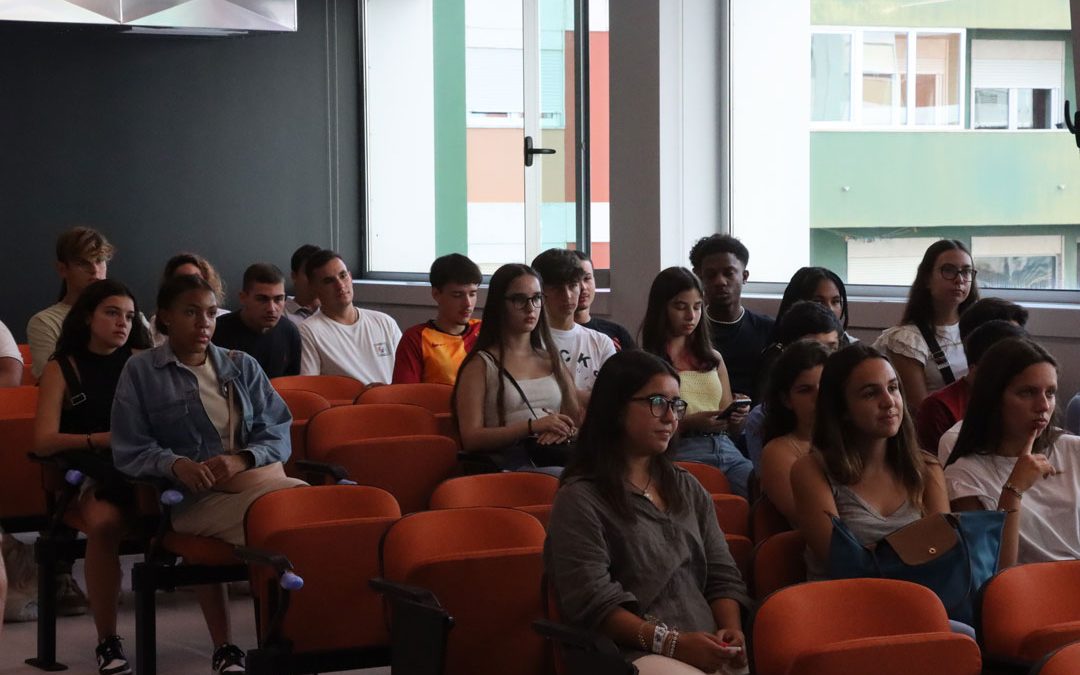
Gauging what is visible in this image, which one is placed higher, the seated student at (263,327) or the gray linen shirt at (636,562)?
the seated student at (263,327)

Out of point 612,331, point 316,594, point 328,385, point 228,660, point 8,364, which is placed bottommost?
point 228,660

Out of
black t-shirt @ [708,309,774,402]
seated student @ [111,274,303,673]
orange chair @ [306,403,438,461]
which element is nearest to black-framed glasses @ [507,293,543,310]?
orange chair @ [306,403,438,461]

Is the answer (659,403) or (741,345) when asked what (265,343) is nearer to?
(741,345)

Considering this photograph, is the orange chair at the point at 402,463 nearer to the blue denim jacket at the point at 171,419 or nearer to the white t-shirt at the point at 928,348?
the blue denim jacket at the point at 171,419

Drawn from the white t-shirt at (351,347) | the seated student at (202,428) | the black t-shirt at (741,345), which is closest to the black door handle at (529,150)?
the white t-shirt at (351,347)

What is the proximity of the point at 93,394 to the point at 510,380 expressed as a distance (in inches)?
57.6

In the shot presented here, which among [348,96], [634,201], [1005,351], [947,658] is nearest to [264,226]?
[348,96]

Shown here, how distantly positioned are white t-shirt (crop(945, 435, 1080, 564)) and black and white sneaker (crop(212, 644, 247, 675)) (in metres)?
2.28

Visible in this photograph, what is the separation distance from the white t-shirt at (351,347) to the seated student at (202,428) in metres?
1.93

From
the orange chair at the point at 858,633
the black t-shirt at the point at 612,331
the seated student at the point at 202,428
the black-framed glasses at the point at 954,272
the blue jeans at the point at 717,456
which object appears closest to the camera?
the orange chair at the point at 858,633

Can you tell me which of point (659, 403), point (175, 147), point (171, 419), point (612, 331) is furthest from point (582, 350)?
point (175, 147)

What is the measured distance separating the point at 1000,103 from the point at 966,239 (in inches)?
25.9

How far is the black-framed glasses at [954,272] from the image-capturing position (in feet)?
17.9

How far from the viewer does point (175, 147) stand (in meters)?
9.33
